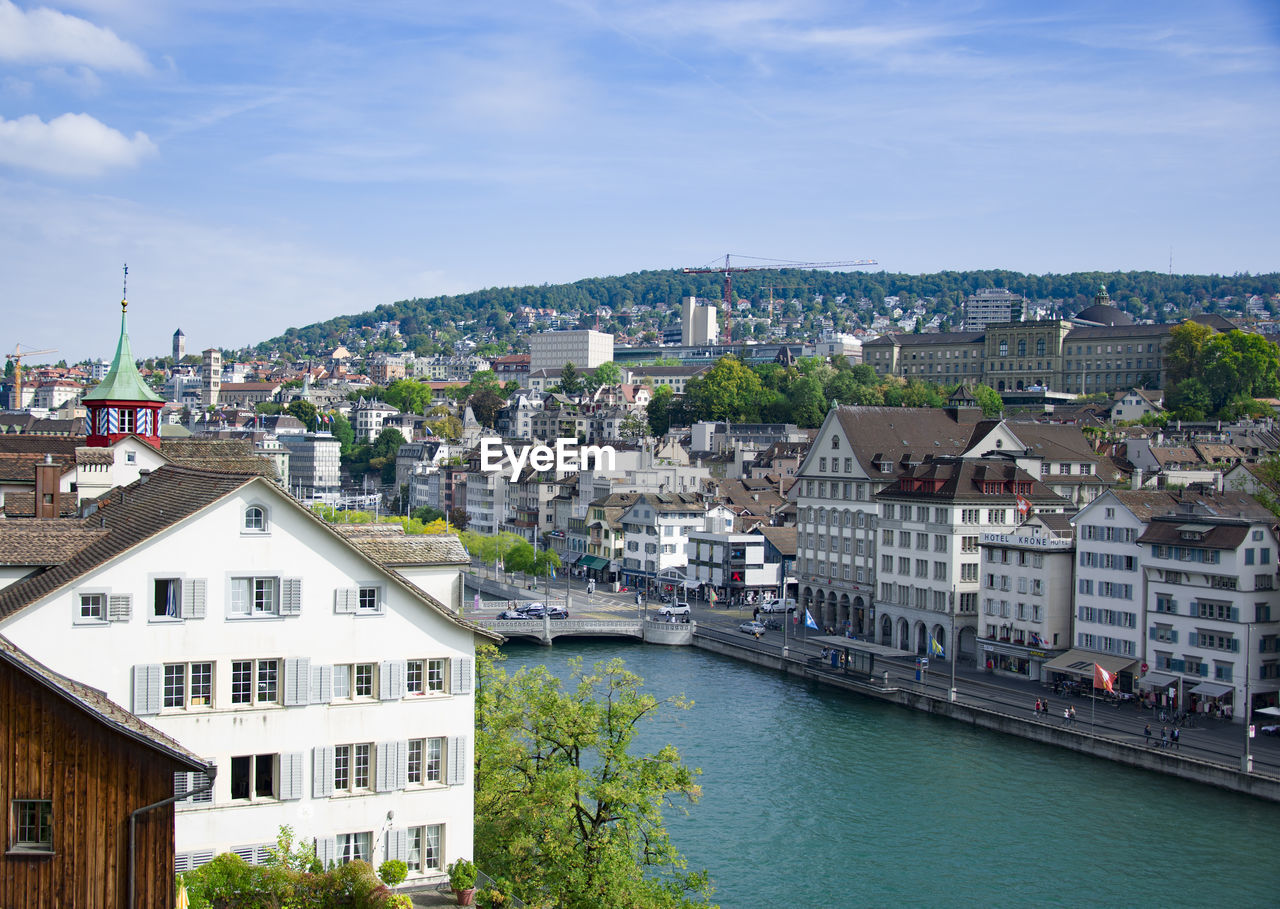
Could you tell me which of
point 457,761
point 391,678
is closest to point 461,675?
point 391,678

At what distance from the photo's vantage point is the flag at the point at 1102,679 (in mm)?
46906

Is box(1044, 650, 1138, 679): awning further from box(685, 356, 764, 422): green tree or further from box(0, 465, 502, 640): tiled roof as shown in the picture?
box(685, 356, 764, 422): green tree

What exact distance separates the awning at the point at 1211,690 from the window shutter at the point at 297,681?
38040mm

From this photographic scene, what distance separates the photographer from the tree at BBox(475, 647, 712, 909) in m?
20.2

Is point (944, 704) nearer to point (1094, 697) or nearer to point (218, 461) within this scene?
point (1094, 697)

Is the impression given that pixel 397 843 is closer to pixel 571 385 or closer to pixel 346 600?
pixel 346 600

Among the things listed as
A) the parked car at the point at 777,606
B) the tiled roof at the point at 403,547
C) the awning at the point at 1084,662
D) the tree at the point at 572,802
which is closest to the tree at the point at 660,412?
the parked car at the point at 777,606

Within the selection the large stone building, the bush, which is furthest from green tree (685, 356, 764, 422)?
the bush

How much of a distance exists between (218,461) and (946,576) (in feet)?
120

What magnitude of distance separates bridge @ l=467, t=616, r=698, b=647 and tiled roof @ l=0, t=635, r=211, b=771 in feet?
187

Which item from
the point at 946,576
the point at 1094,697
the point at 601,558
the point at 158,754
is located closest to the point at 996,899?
the point at 1094,697

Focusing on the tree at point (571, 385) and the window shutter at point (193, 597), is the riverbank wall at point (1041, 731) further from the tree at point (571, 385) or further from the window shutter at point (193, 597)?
the tree at point (571, 385)

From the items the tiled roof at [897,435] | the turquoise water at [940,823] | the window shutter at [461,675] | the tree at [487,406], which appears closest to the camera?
the window shutter at [461,675]

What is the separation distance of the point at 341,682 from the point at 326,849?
2.28 m
